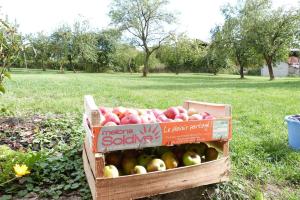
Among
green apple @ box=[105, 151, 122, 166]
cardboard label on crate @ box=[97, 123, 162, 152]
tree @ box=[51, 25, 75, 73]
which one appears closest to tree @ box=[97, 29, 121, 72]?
tree @ box=[51, 25, 75, 73]

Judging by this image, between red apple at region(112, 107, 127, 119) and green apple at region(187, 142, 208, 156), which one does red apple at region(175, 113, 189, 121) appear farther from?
red apple at region(112, 107, 127, 119)

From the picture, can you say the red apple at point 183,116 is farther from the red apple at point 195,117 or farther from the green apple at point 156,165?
the green apple at point 156,165

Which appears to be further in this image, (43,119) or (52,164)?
(43,119)

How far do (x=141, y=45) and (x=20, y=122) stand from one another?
3079 centimetres

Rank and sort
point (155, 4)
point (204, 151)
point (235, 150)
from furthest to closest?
point (155, 4) < point (235, 150) < point (204, 151)

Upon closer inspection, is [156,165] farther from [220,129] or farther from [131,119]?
[220,129]

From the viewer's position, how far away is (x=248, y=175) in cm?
312

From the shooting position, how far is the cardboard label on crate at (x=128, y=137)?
6.84 feet

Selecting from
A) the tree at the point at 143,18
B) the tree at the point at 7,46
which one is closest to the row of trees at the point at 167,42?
the tree at the point at 143,18

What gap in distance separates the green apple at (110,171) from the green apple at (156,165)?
24cm

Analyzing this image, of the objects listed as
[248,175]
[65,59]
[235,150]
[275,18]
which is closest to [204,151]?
[248,175]

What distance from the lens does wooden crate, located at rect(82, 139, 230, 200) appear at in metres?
2.07

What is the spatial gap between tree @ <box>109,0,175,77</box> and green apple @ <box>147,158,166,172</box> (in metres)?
31.1

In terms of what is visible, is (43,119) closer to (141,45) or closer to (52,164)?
(52,164)
